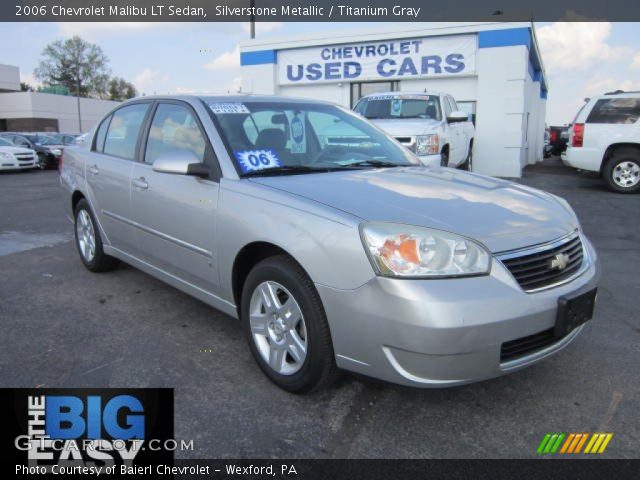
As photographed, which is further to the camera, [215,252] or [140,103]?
[140,103]

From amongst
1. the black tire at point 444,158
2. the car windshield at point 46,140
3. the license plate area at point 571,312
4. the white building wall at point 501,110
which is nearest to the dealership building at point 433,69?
the white building wall at point 501,110

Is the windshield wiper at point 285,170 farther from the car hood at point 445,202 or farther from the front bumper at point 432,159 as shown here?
the front bumper at point 432,159

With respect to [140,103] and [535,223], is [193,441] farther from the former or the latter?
[140,103]

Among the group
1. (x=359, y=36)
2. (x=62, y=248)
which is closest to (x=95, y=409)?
(x=62, y=248)

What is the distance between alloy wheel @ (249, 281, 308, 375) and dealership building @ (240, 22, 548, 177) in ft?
42.9

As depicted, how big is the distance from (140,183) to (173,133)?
0.45 meters

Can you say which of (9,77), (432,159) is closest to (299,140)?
(432,159)

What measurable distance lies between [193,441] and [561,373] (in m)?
2.06

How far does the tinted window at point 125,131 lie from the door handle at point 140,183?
28 centimetres

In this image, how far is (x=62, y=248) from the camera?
6109mm

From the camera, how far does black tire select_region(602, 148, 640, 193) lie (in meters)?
10.4

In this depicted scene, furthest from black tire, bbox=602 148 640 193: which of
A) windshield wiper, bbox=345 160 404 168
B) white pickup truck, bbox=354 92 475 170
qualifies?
windshield wiper, bbox=345 160 404 168

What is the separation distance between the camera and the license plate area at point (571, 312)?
2428mm

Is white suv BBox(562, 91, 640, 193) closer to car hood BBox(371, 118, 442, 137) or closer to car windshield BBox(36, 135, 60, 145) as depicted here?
car hood BBox(371, 118, 442, 137)
